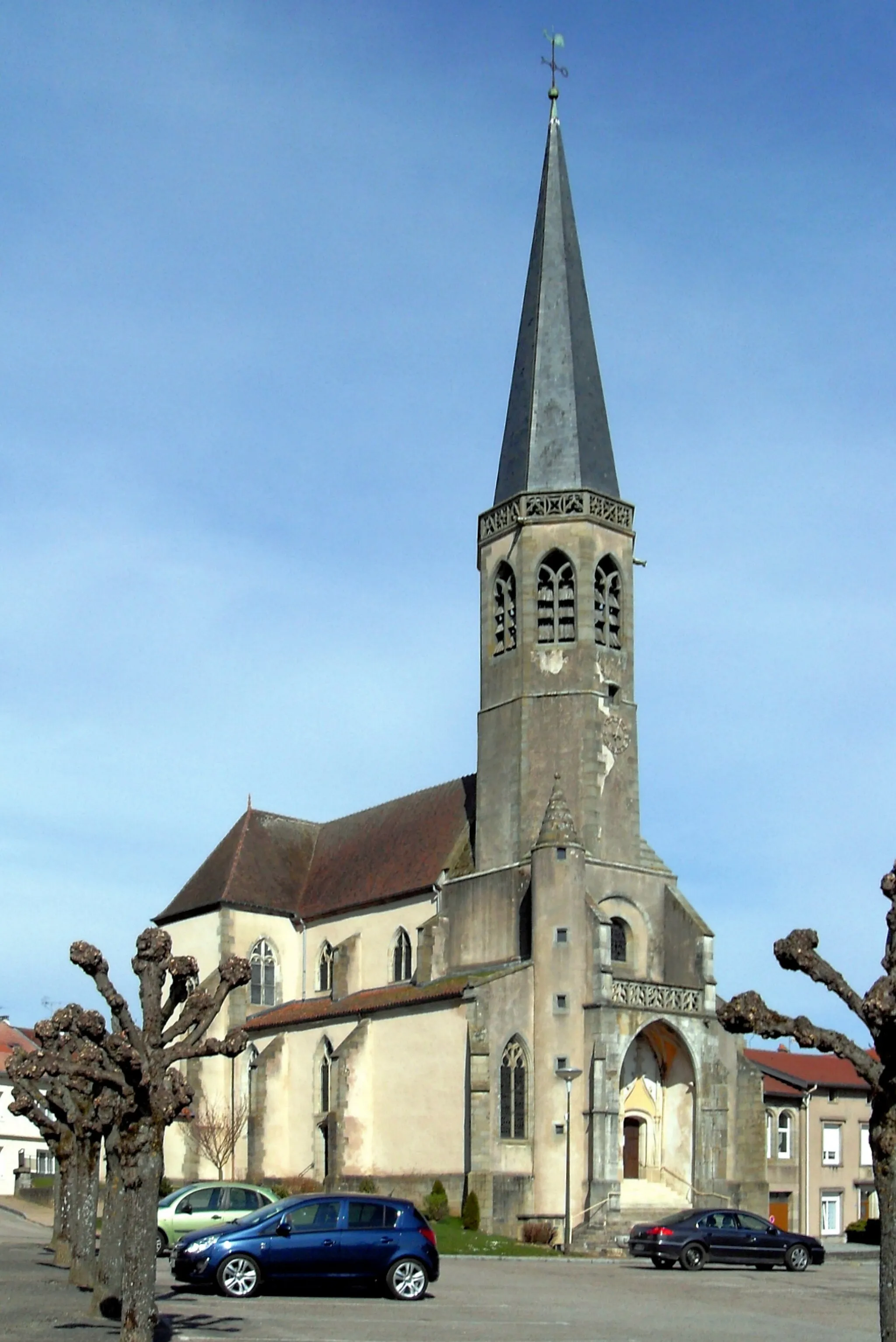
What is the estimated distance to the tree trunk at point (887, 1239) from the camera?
38.6 feet

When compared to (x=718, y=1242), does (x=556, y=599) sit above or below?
above

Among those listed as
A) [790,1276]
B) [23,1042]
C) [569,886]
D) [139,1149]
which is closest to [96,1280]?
[139,1149]

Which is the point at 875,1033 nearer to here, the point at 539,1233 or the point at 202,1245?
the point at 202,1245

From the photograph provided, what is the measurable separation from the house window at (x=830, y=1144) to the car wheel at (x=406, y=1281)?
31316 millimetres

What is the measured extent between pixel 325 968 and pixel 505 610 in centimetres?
1408

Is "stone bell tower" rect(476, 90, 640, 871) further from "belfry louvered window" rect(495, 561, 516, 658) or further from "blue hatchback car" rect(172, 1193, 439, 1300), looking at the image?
"blue hatchback car" rect(172, 1193, 439, 1300)

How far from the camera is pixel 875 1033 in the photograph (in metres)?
12.4

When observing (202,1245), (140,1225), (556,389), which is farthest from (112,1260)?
(556,389)

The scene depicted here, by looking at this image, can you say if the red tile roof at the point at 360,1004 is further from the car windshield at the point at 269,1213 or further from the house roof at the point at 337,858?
the car windshield at the point at 269,1213

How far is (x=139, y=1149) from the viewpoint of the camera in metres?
15.5

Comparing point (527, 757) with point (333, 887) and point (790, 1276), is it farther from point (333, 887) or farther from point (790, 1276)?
point (790, 1276)

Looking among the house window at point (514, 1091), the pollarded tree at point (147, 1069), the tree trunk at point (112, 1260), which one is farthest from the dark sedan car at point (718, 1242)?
the pollarded tree at point (147, 1069)

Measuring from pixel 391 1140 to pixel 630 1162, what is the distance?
6.34 metres

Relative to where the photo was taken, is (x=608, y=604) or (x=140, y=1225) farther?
(x=608, y=604)
